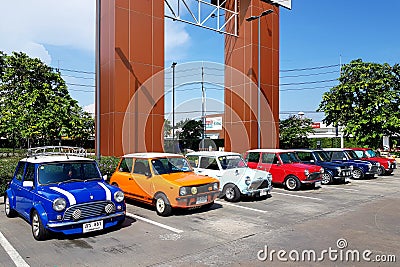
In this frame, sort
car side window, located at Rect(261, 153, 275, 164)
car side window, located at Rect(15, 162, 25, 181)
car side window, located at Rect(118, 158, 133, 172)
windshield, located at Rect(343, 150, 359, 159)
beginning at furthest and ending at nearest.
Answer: windshield, located at Rect(343, 150, 359, 159) < car side window, located at Rect(261, 153, 275, 164) < car side window, located at Rect(118, 158, 133, 172) < car side window, located at Rect(15, 162, 25, 181)

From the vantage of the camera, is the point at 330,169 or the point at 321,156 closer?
the point at 330,169

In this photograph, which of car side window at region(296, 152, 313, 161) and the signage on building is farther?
the signage on building

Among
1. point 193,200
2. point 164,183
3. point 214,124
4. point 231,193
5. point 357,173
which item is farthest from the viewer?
point 214,124

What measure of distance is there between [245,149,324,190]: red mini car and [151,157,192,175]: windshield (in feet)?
15.9

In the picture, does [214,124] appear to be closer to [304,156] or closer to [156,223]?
[304,156]

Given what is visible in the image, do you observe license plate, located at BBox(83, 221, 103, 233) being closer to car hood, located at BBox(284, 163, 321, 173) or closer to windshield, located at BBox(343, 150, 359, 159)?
car hood, located at BBox(284, 163, 321, 173)

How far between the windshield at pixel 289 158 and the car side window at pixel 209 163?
3661mm

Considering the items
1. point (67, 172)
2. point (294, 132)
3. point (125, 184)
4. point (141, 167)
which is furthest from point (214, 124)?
point (67, 172)

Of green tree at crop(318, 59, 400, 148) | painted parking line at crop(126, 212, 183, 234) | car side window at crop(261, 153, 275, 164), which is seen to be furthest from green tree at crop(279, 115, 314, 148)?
painted parking line at crop(126, 212, 183, 234)

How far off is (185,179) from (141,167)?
1502 millimetres

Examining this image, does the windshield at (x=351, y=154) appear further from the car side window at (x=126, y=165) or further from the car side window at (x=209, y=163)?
the car side window at (x=126, y=165)

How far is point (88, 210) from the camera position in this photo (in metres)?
6.45

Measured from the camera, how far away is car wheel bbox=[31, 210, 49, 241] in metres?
6.29

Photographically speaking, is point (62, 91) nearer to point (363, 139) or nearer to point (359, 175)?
point (359, 175)
